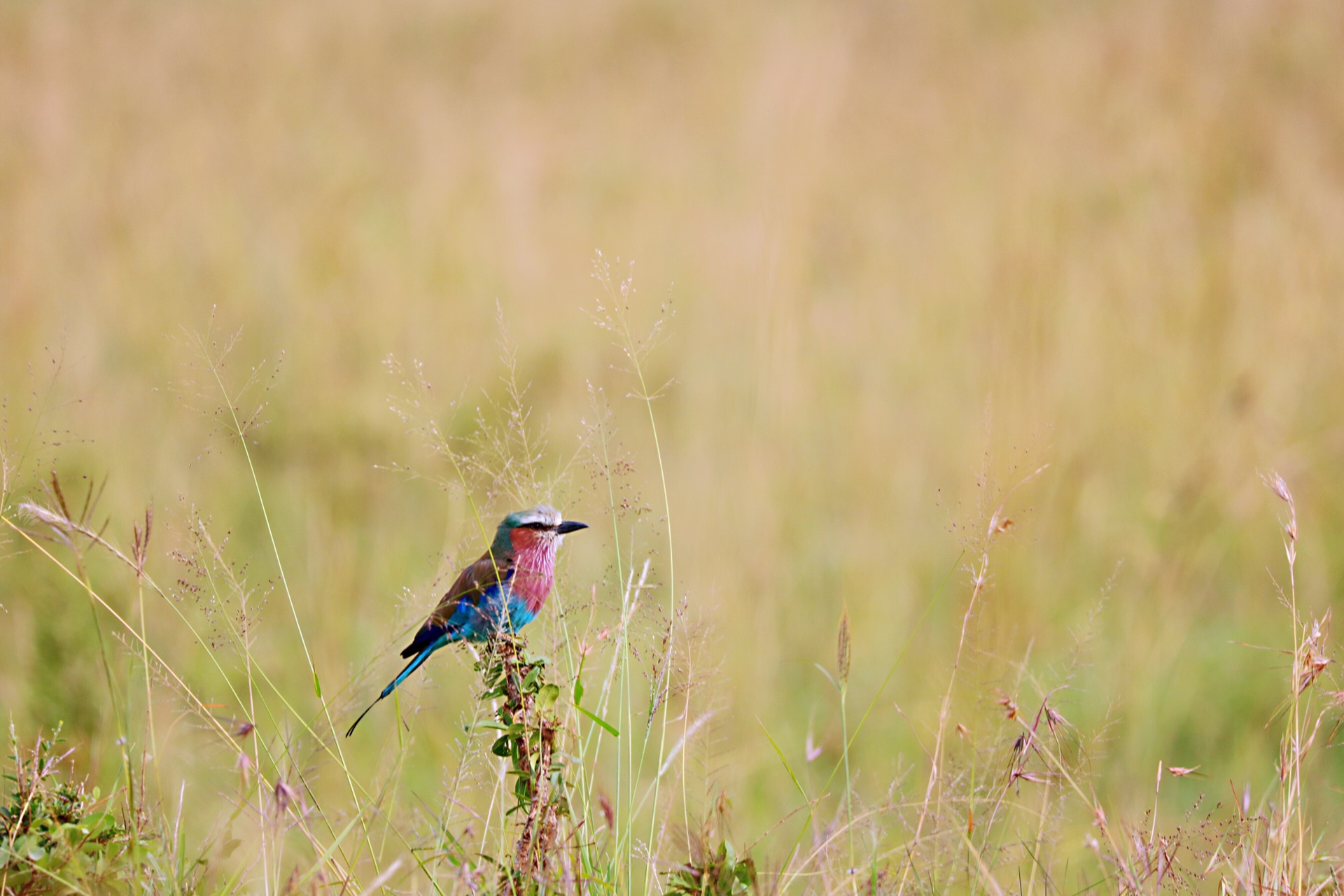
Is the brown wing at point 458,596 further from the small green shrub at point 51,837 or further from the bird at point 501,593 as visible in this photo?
the small green shrub at point 51,837

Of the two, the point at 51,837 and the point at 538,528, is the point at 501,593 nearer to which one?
the point at 538,528

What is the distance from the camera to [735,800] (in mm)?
3252

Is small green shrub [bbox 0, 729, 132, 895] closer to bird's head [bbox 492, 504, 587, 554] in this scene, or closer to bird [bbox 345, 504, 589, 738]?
bird [bbox 345, 504, 589, 738]

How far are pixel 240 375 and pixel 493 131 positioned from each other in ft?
13.1

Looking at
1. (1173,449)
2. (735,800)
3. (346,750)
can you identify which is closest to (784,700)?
(735,800)

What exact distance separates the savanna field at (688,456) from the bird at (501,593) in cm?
5

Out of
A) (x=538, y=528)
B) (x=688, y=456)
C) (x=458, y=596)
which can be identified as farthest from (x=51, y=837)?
(x=688, y=456)

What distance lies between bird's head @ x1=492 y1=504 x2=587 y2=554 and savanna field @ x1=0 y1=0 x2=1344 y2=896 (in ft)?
0.14

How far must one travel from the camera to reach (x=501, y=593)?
130 centimetres

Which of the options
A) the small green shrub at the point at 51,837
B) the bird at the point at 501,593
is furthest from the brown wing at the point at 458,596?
the small green shrub at the point at 51,837

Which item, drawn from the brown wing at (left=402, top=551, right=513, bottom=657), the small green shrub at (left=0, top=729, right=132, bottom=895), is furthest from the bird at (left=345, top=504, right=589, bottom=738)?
the small green shrub at (left=0, top=729, right=132, bottom=895)

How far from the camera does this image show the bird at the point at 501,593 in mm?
1409

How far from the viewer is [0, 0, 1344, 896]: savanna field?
1.52 metres

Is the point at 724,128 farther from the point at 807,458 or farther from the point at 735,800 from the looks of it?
the point at 735,800
